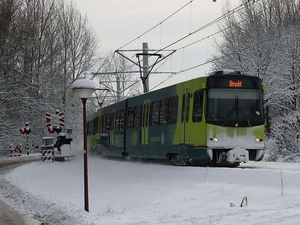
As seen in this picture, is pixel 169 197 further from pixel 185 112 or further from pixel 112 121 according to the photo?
pixel 112 121

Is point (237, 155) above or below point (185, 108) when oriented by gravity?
below

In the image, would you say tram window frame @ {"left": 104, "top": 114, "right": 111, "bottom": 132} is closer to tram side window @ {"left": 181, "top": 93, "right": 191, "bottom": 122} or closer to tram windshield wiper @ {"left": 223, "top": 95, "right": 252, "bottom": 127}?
tram side window @ {"left": 181, "top": 93, "right": 191, "bottom": 122}

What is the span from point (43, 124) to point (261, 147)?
32781mm

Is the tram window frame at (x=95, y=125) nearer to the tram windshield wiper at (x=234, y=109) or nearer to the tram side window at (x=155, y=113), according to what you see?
the tram side window at (x=155, y=113)

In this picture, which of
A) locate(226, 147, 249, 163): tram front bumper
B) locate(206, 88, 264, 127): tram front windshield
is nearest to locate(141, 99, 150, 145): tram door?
locate(206, 88, 264, 127): tram front windshield

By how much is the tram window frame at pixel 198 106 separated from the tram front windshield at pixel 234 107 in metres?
0.25

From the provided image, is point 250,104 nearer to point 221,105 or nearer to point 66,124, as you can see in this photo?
point 221,105

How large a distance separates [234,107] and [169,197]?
237 inches

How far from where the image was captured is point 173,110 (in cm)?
2027

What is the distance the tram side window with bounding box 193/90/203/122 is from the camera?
18156 millimetres

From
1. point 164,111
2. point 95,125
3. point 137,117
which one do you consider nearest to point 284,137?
point 137,117

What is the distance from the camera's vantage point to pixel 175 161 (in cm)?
2014

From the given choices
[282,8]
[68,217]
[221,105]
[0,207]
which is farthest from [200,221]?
[282,8]

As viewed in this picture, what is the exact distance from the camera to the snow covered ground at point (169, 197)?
9797mm
